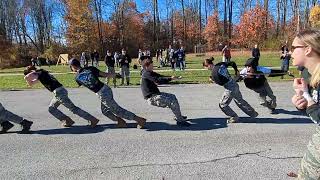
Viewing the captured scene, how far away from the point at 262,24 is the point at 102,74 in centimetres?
5629

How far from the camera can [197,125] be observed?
8523mm

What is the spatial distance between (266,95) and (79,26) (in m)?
57.0

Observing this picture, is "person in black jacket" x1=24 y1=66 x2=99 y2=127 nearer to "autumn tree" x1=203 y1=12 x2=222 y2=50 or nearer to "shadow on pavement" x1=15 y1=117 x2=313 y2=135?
"shadow on pavement" x1=15 y1=117 x2=313 y2=135

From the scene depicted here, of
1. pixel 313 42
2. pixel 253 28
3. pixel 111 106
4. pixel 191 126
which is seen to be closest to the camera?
pixel 313 42

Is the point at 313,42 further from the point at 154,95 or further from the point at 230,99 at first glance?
the point at 230,99

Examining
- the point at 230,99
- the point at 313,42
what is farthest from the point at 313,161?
the point at 230,99

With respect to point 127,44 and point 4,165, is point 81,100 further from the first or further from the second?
point 127,44

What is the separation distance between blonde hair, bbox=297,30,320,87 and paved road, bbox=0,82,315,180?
8.19 ft

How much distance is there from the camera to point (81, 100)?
1329 centimetres

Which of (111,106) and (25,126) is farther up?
(111,106)

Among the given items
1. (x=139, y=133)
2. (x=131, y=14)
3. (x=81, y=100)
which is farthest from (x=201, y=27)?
(x=139, y=133)

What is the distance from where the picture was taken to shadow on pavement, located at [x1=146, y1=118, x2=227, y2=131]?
8.27 meters

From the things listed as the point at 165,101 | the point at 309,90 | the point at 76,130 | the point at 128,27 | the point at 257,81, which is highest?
the point at 128,27

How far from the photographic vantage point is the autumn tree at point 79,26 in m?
63.8
